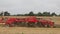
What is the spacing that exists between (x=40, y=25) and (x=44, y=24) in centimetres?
25

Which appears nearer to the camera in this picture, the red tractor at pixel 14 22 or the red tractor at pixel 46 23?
the red tractor at pixel 46 23

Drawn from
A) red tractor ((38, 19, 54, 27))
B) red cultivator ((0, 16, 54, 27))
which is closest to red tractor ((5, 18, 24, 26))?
red cultivator ((0, 16, 54, 27))

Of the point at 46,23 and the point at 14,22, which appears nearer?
the point at 46,23

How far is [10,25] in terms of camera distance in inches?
442

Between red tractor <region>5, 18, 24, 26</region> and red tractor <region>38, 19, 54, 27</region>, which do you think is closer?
red tractor <region>38, 19, 54, 27</region>

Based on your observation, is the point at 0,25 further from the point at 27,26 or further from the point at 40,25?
the point at 40,25

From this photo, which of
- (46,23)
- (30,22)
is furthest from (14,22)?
(46,23)

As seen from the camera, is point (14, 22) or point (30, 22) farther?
point (14, 22)

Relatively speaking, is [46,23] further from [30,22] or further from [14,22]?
[14,22]

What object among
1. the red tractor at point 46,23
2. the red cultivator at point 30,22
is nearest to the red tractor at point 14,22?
the red cultivator at point 30,22

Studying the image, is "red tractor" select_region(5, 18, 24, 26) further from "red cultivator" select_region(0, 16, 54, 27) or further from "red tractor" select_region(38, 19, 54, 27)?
"red tractor" select_region(38, 19, 54, 27)

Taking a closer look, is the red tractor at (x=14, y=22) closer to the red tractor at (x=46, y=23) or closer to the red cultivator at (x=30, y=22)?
the red cultivator at (x=30, y=22)
